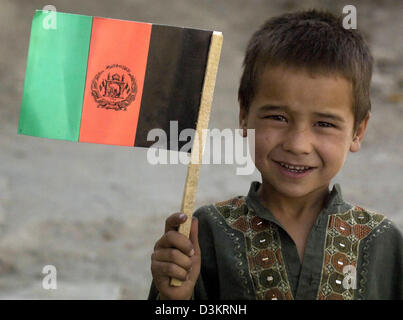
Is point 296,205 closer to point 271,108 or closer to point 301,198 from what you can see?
point 301,198

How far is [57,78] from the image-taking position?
1.77 m

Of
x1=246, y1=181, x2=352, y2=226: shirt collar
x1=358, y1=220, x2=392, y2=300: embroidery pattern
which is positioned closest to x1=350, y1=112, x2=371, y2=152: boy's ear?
x1=246, y1=181, x2=352, y2=226: shirt collar

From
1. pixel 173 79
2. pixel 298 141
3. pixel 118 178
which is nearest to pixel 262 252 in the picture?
pixel 298 141

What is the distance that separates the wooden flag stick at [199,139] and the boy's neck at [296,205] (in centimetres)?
43

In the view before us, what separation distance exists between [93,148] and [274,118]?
13.4 feet

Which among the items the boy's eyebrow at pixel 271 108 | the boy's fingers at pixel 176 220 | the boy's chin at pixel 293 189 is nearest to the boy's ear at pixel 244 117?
the boy's eyebrow at pixel 271 108

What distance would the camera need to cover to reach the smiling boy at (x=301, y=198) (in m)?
1.86

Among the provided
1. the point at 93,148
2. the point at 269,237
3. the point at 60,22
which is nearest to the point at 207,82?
the point at 60,22

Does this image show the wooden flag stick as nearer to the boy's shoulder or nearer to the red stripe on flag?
the red stripe on flag

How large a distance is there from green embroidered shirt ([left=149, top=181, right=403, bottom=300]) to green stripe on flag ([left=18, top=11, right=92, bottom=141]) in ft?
1.96

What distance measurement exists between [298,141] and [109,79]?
0.57 metres

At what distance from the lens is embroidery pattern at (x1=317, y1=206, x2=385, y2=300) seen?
74.7 inches

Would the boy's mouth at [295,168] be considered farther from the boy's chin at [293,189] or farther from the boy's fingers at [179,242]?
the boy's fingers at [179,242]

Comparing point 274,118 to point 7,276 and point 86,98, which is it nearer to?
point 86,98
